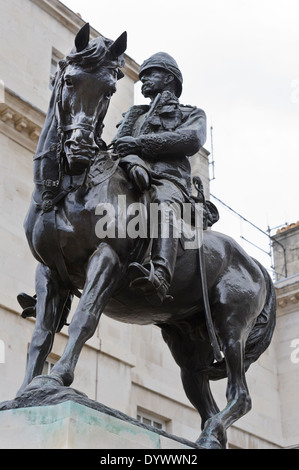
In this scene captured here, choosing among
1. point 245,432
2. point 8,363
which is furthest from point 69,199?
point 245,432

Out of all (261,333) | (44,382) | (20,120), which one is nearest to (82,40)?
(44,382)

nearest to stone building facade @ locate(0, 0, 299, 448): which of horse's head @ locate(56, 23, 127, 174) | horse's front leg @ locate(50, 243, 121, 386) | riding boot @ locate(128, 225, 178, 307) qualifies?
riding boot @ locate(128, 225, 178, 307)

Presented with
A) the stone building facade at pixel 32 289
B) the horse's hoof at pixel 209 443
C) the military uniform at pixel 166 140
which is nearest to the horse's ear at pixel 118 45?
the military uniform at pixel 166 140

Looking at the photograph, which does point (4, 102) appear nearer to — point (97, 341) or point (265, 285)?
point (97, 341)

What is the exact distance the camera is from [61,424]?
16.6 feet

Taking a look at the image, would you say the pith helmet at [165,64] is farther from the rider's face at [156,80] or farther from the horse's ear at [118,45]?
the horse's ear at [118,45]

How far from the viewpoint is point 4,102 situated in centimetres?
1808

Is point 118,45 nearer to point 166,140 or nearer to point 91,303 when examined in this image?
point 166,140

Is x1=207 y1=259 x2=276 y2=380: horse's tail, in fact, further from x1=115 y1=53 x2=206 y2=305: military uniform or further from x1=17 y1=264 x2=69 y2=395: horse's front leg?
x1=17 y1=264 x2=69 y2=395: horse's front leg

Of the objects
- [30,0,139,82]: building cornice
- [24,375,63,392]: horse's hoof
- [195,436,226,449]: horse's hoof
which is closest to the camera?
[24,375,63,392]: horse's hoof

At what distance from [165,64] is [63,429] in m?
3.55

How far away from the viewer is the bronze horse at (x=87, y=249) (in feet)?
19.6

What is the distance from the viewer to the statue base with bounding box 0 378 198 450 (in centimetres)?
506
